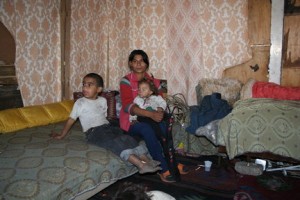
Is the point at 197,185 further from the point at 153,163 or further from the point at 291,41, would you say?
the point at 291,41

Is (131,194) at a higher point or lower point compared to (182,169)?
higher

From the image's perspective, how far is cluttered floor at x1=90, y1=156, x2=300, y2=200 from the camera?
2229 millimetres

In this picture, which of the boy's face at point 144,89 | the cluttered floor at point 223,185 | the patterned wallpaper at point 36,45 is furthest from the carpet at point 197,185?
the patterned wallpaper at point 36,45

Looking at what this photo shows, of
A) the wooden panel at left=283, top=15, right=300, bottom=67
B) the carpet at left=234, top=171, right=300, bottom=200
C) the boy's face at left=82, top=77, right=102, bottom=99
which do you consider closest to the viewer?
the carpet at left=234, top=171, right=300, bottom=200

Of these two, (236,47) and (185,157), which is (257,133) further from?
(236,47)

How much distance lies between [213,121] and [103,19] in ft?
7.77

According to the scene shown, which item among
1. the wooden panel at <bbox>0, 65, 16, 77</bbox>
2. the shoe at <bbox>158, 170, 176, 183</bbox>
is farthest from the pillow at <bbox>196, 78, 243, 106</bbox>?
the wooden panel at <bbox>0, 65, 16, 77</bbox>

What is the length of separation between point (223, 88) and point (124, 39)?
1704mm

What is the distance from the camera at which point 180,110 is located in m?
3.31

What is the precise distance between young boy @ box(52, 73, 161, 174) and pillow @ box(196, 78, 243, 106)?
1.45 meters

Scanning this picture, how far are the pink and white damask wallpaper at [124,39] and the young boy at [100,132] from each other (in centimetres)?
110

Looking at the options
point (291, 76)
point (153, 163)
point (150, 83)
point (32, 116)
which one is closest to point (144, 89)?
point (150, 83)

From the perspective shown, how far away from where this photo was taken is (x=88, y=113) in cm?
256

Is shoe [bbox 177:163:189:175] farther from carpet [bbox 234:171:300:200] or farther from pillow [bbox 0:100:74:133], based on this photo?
pillow [bbox 0:100:74:133]
